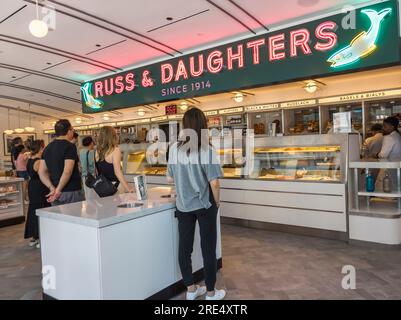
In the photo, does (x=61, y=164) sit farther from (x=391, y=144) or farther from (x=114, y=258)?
(x=391, y=144)

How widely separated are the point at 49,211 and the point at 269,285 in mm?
2270

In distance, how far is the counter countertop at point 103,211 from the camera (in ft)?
8.46

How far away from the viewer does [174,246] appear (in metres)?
3.19

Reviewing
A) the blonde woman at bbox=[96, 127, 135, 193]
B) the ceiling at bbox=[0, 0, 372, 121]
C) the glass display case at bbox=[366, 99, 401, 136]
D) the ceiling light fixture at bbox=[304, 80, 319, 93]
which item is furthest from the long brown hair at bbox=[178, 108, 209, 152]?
the glass display case at bbox=[366, 99, 401, 136]

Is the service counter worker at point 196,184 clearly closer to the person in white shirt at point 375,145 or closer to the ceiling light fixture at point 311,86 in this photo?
the person in white shirt at point 375,145

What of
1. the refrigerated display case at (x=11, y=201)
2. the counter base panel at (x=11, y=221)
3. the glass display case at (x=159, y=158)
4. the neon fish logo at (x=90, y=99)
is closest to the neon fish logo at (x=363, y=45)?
the glass display case at (x=159, y=158)

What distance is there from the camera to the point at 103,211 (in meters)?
2.83

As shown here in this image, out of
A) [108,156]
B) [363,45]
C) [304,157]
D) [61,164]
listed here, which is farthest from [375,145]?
[61,164]

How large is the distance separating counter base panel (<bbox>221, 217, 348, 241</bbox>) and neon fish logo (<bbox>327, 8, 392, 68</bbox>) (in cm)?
260

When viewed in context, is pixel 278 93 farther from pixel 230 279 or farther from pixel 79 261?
pixel 79 261

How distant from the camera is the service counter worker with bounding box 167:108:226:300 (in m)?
2.86

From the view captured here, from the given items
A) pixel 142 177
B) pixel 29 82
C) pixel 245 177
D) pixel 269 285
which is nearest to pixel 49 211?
pixel 142 177

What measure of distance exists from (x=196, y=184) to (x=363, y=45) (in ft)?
12.2

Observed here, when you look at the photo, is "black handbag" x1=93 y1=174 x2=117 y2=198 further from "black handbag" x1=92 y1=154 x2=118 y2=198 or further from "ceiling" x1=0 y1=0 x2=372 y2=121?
"ceiling" x1=0 y1=0 x2=372 y2=121
